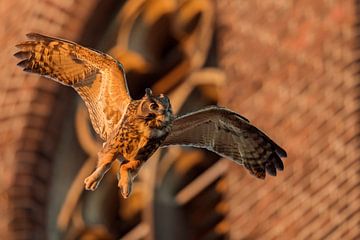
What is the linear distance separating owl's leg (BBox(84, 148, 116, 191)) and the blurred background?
88.5 inches

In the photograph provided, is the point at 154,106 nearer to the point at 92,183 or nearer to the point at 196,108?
the point at 92,183

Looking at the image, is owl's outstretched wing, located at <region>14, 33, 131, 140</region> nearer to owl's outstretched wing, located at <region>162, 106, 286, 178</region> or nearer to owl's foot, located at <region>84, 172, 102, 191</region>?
owl's outstretched wing, located at <region>162, 106, 286, 178</region>

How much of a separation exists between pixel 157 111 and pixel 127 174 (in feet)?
0.67

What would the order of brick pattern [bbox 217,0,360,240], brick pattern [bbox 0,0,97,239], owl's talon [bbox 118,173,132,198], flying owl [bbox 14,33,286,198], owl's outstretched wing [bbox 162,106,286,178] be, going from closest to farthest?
1. owl's talon [bbox 118,173,132,198]
2. flying owl [bbox 14,33,286,198]
3. owl's outstretched wing [bbox 162,106,286,178]
4. brick pattern [bbox 217,0,360,240]
5. brick pattern [bbox 0,0,97,239]

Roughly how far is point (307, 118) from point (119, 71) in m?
2.32

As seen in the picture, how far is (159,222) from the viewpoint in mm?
9250

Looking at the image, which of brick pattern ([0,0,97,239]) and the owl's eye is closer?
the owl's eye

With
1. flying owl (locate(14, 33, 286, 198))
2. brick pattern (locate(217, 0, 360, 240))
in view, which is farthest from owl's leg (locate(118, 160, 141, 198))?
brick pattern (locate(217, 0, 360, 240))

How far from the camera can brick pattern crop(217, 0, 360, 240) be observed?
7285 millimetres

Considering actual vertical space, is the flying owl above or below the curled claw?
above

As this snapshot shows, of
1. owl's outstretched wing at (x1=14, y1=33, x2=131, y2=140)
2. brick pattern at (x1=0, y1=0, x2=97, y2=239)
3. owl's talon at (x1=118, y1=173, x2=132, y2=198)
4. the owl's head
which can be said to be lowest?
owl's talon at (x1=118, y1=173, x2=132, y2=198)

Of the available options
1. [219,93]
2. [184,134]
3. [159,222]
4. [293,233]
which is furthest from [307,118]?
[184,134]

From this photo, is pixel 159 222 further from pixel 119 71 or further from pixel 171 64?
pixel 119 71

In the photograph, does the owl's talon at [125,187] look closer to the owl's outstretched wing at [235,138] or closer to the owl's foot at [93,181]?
the owl's foot at [93,181]
